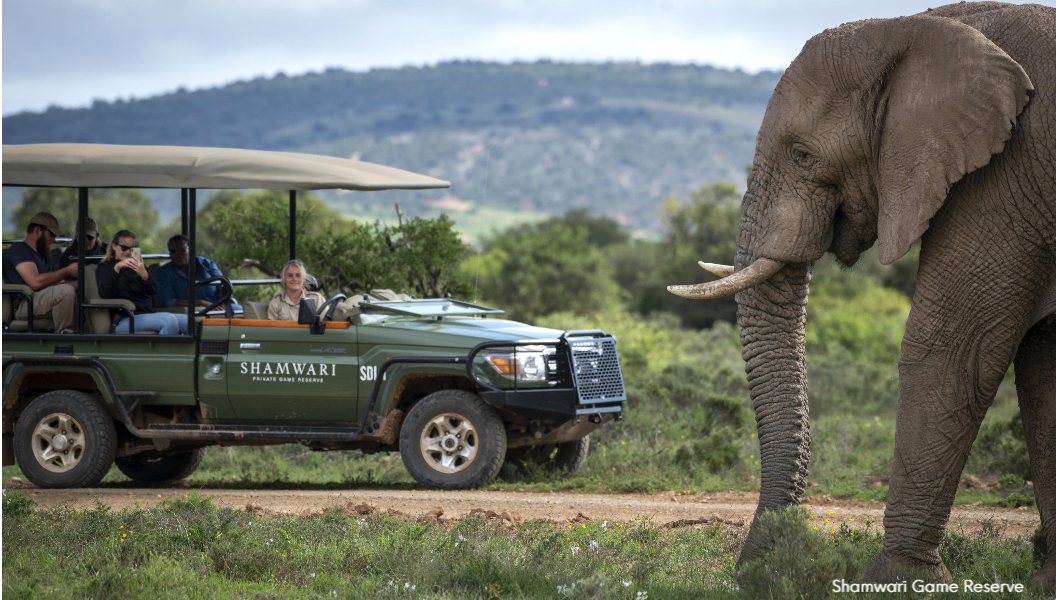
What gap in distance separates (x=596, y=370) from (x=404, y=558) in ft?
12.9

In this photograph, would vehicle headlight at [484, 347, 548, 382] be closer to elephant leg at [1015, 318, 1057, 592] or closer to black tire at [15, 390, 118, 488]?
black tire at [15, 390, 118, 488]

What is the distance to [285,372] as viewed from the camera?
31.4 ft

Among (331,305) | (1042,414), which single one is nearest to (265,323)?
(331,305)

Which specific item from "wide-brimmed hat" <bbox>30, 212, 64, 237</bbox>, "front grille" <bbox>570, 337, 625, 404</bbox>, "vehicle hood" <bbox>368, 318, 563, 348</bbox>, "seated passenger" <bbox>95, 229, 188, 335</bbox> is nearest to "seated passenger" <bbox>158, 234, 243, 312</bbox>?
"seated passenger" <bbox>95, 229, 188, 335</bbox>

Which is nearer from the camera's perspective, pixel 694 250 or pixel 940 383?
pixel 940 383

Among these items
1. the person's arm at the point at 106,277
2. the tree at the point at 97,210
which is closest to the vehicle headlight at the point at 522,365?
the person's arm at the point at 106,277

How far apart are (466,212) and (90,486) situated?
138 meters

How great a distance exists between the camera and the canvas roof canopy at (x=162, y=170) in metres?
9.11

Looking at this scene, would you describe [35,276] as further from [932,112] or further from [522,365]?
[932,112]

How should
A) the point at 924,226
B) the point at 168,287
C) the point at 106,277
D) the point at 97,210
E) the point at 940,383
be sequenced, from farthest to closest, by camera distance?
the point at 97,210, the point at 168,287, the point at 106,277, the point at 940,383, the point at 924,226

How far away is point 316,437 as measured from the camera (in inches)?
372

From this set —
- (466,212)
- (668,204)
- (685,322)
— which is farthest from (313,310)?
(466,212)

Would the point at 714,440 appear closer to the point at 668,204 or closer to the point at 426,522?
the point at 426,522

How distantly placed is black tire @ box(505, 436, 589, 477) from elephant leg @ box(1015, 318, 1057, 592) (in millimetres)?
5212
